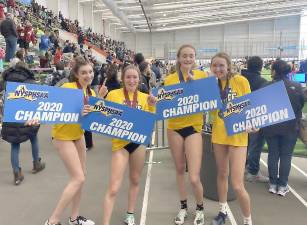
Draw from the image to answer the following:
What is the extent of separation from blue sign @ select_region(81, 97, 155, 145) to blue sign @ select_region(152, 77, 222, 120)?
0.34m

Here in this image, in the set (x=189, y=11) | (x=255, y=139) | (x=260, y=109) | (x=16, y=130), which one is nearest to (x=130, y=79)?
(x=260, y=109)

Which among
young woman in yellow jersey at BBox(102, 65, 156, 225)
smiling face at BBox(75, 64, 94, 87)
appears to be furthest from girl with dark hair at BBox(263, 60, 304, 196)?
smiling face at BBox(75, 64, 94, 87)

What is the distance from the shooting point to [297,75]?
9.80 metres

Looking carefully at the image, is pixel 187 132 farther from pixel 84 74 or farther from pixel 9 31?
pixel 9 31

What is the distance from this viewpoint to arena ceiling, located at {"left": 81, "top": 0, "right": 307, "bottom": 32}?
3353cm

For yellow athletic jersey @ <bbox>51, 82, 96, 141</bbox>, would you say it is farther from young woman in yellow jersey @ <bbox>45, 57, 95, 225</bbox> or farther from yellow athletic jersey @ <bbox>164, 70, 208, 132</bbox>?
yellow athletic jersey @ <bbox>164, 70, 208, 132</bbox>

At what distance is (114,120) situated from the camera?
331 cm

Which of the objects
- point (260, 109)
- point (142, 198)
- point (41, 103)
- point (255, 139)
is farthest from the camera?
point (255, 139)

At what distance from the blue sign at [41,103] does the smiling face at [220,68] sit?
→ 1.25 m

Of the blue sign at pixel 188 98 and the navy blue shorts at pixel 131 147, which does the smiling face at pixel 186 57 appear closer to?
the blue sign at pixel 188 98

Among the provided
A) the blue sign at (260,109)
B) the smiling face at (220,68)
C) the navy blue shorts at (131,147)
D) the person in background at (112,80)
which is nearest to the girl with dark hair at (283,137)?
the blue sign at (260,109)

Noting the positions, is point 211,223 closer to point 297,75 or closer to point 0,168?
point 0,168

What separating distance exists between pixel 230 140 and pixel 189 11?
37.4 metres

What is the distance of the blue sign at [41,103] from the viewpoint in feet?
10.5
